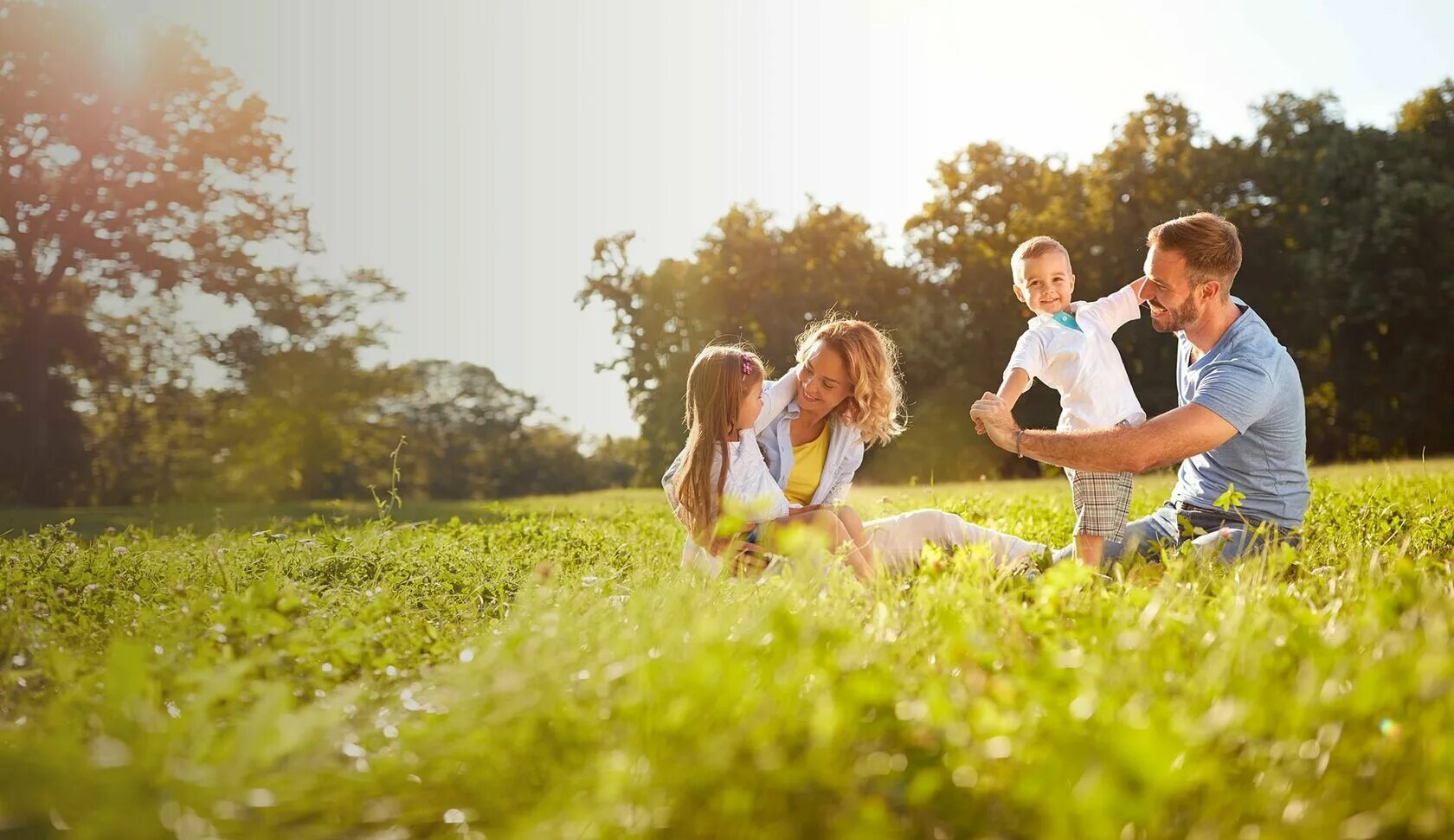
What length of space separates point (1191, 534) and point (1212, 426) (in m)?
0.72

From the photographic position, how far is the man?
509 cm

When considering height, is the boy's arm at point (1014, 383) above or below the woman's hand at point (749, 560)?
above

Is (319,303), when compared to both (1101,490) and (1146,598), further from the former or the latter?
(1146,598)

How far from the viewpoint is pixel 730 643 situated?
8.52 feet

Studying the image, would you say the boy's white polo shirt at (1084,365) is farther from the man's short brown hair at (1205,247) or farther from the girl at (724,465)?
the girl at (724,465)

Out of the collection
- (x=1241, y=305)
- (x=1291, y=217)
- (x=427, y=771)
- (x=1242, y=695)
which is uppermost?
(x=1291, y=217)

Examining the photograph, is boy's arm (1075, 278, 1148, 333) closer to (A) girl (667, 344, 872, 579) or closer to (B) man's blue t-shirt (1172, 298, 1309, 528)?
(B) man's blue t-shirt (1172, 298, 1309, 528)

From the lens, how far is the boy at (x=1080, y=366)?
5633 millimetres

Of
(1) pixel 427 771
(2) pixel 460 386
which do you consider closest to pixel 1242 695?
(1) pixel 427 771

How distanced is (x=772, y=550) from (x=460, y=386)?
106ft

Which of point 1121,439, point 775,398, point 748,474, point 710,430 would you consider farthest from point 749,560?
point 1121,439

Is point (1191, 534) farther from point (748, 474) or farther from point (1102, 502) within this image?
point (748, 474)

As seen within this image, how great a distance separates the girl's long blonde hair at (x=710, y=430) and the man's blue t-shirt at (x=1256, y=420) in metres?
2.35

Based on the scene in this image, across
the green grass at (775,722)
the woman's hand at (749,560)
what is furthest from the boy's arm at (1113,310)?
the green grass at (775,722)
